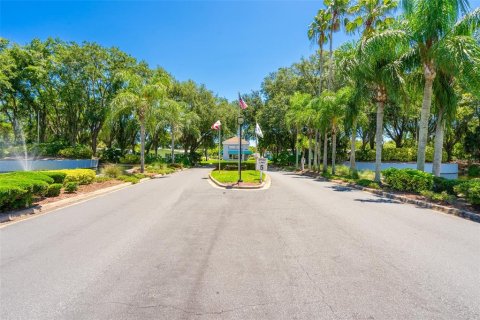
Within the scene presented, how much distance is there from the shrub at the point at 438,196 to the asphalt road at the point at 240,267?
6.90 ft

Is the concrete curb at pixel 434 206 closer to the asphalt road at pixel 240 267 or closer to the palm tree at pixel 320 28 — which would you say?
the asphalt road at pixel 240 267

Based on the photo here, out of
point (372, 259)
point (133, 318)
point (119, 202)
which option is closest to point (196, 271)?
point (133, 318)

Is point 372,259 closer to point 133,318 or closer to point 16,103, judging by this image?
point 133,318

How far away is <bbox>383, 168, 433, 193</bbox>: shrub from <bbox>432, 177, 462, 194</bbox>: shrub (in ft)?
0.56

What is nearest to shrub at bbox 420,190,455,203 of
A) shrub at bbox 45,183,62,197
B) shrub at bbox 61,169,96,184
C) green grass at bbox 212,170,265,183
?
green grass at bbox 212,170,265,183

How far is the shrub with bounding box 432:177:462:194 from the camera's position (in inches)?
436

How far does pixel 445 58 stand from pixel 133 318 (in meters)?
13.5

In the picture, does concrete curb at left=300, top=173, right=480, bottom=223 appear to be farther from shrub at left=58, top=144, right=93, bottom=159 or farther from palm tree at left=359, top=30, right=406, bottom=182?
shrub at left=58, top=144, right=93, bottom=159

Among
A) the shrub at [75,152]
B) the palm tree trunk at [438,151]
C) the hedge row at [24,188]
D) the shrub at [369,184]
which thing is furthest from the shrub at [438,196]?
the shrub at [75,152]

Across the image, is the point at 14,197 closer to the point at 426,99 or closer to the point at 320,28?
the point at 426,99

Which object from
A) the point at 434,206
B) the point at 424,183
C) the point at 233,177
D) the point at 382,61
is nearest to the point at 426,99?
the point at 382,61

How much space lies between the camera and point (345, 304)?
351cm

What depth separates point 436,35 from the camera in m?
12.3

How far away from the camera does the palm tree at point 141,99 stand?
22766 millimetres
